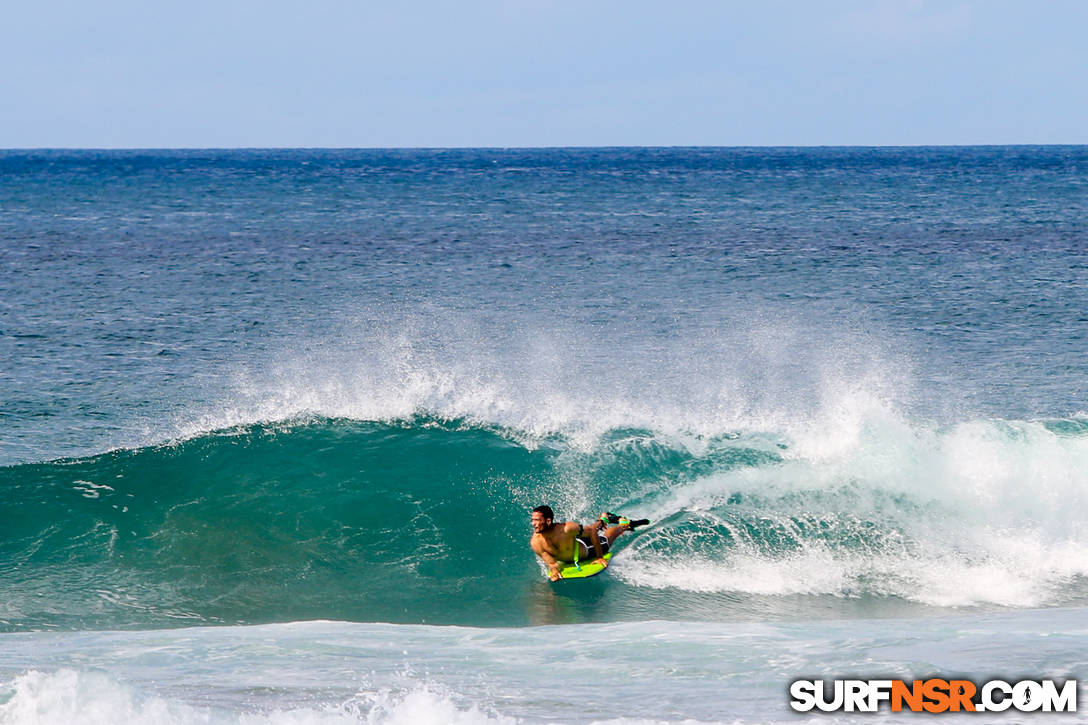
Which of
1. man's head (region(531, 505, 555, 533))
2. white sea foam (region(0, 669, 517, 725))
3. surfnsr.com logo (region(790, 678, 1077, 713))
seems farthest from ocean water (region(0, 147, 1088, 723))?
man's head (region(531, 505, 555, 533))

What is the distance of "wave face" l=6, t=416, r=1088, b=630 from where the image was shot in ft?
38.0

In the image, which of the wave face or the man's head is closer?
the man's head

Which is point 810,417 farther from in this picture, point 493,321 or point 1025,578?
point 493,321

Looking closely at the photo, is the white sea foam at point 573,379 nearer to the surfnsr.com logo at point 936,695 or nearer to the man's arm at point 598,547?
the man's arm at point 598,547

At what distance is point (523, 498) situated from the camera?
13.9 m

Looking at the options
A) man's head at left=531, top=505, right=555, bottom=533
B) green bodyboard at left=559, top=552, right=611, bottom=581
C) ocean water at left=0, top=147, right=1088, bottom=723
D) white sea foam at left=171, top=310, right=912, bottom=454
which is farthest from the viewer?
white sea foam at left=171, top=310, right=912, bottom=454

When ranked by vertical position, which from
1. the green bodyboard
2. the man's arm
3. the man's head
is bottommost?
the green bodyboard

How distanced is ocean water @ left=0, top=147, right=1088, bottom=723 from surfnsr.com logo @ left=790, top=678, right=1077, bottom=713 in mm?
235

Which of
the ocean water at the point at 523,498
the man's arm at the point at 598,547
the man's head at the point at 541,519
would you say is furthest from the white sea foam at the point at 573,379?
the man's head at the point at 541,519

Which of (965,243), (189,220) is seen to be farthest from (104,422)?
(189,220)

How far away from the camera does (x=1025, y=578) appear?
1182cm

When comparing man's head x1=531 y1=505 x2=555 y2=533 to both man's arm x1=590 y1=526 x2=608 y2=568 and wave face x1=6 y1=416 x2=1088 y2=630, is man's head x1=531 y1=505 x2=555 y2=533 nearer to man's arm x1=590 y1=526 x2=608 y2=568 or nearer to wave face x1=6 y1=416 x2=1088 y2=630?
man's arm x1=590 y1=526 x2=608 y2=568

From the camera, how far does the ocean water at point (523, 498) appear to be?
8977 millimetres

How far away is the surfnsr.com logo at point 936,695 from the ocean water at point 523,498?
0.77ft
